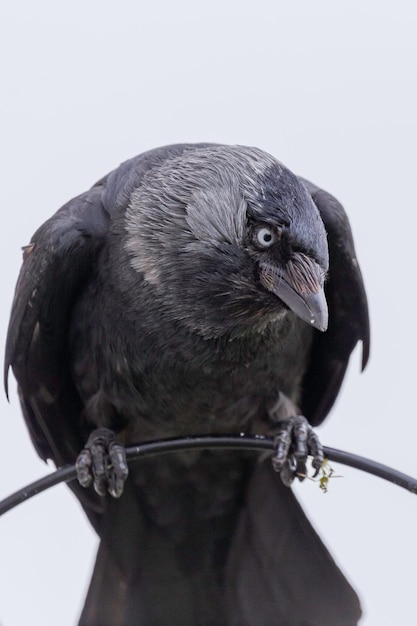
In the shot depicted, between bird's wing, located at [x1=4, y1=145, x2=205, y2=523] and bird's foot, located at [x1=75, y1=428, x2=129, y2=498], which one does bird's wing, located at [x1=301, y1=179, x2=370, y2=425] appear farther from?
bird's foot, located at [x1=75, y1=428, x2=129, y2=498]

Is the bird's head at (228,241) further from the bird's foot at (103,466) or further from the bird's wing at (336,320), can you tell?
the bird's foot at (103,466)

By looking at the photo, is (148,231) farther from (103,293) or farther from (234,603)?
(234,603)

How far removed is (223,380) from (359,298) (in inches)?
30.4

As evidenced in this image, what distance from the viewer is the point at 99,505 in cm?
563

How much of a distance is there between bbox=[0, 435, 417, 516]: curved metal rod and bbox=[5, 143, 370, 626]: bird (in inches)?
18.9

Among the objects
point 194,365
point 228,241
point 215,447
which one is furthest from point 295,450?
point 228,241

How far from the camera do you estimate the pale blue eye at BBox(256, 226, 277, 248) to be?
4.46 m

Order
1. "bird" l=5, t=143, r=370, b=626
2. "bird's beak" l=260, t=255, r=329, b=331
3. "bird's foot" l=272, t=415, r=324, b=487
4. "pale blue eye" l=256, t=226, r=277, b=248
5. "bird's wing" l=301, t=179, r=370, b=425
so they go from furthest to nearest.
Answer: "bird's wing" l=301, t=179, r=370, b=425, "bird's foot" l=272, t=415, r=324, b=487, "bird" l=5, t=143, r=370, b=626, "pale blue eye" l=256, t=226, r=277, b=248, "bird's beak" l=260, t=255, r=329, b=331

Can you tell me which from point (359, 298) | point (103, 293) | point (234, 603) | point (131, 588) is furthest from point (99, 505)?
point (359, 298)

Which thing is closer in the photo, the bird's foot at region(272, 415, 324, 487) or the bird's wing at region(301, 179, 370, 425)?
the bird's foot at region(272, 415, 324, 487)

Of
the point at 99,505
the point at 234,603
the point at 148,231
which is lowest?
the point at 234,603

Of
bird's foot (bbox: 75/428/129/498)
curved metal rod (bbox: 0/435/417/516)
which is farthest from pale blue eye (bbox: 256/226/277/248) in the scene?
bird's foot (bbox: 75/428/129/498)

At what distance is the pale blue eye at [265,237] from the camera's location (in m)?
4.46

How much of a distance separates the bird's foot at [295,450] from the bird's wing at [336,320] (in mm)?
477
